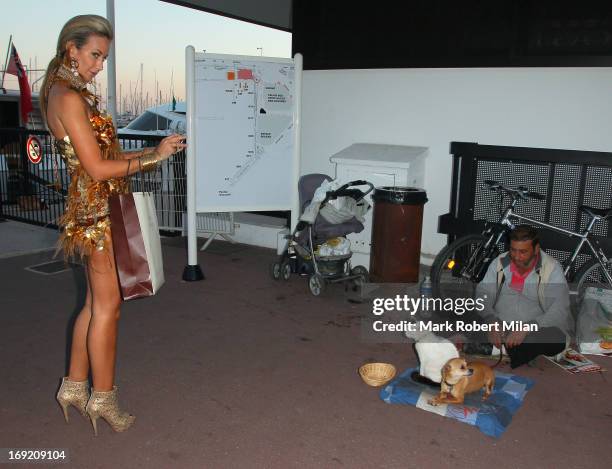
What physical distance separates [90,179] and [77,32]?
646 mm

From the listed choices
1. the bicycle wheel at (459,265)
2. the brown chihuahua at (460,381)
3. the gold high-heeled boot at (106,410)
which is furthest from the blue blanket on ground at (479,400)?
the gold high-heeled boot at (106,410)

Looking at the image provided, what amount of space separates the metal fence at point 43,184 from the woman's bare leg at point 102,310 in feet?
15.1

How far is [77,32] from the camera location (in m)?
2.68

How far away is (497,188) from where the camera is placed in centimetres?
526

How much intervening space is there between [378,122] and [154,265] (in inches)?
172

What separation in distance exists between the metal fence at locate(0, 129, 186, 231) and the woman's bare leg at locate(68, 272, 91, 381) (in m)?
4.47

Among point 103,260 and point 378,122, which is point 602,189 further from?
point 103,260

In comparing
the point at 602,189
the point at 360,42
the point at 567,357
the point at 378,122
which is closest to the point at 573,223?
the point at 602,189

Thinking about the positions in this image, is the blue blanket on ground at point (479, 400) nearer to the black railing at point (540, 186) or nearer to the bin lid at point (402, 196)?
the bin lid at point (402, 196)

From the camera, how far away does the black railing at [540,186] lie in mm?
5484

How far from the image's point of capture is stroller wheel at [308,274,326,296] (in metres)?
5.45

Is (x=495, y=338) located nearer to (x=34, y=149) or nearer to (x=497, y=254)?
(x=497, y=254)

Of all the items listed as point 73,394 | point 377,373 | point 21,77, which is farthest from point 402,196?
point 21,77

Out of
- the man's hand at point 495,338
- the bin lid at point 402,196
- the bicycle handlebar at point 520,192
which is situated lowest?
the man's hand at point 495,338
